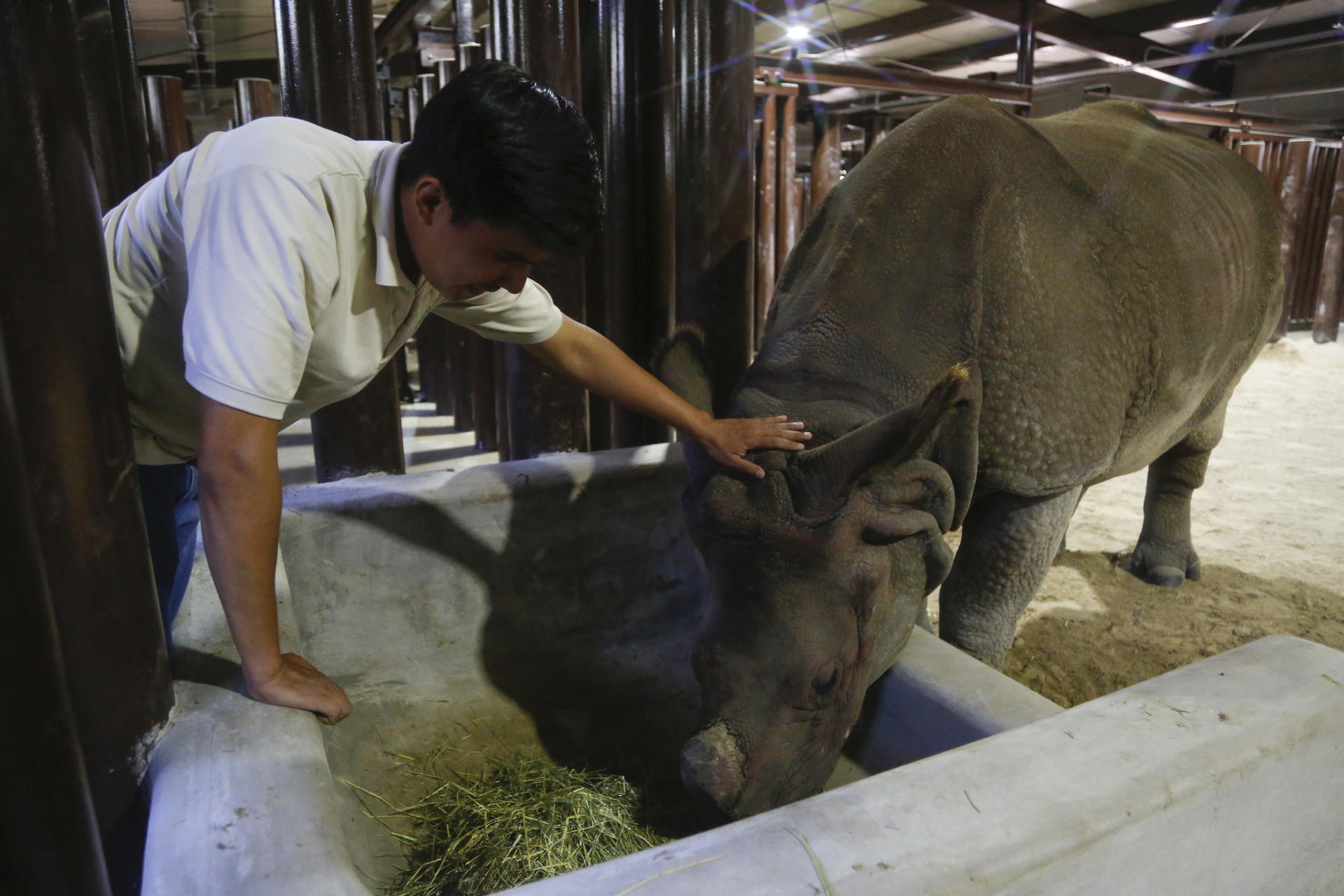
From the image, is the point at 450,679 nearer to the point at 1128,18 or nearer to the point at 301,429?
the point at 301,429

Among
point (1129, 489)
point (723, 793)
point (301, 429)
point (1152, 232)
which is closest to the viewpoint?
point (723, 793)

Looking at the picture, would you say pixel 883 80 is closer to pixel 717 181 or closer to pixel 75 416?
pixel 717 181

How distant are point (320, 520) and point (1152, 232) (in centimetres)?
296

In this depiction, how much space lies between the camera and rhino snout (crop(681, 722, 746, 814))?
2.08 m

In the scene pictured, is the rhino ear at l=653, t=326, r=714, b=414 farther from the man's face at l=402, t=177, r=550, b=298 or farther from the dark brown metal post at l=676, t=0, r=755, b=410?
the dark brown metal post at l=676, t=0, r=755, b=410

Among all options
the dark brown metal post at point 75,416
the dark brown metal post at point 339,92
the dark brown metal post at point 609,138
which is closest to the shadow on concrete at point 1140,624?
the dark brown metal post at point 609,138

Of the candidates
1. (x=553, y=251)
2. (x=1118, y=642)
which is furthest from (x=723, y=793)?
(x=1118, y=642)

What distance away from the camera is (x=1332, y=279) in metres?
12.4

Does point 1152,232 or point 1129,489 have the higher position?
point 1152,232

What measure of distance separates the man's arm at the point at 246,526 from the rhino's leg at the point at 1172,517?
4484 millimetres

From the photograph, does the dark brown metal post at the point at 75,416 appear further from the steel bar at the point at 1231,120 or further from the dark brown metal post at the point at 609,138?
the steel bar at the point at 1231,120

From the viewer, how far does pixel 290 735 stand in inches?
64.0

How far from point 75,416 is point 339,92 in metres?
2.07

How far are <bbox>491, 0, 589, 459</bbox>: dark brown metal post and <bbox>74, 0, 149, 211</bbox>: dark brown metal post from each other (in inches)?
54.4
